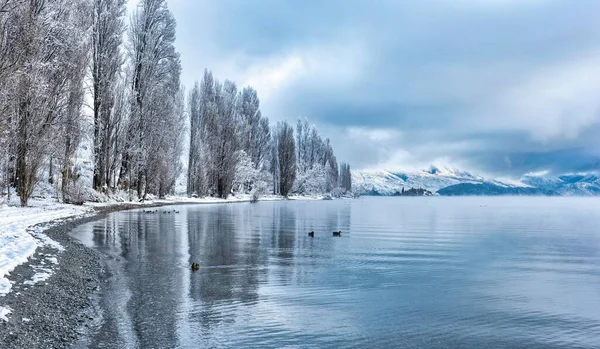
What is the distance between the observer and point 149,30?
48.8m

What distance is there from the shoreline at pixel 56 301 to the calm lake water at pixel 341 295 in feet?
1.36

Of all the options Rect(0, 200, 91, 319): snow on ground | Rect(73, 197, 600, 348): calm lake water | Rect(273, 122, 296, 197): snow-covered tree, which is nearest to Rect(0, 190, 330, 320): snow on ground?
Rect(0, 200, 91, 319): snow on ground

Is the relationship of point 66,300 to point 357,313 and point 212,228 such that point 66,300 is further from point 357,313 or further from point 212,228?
point 212,228

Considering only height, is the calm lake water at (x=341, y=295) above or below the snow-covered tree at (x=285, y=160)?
below

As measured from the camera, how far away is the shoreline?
780 cm

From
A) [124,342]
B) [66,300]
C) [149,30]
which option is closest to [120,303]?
[66,300]

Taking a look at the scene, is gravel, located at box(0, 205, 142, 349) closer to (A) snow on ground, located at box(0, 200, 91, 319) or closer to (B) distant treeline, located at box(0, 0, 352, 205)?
(A) snow on ground, located at box(0, 200, 91, 319)

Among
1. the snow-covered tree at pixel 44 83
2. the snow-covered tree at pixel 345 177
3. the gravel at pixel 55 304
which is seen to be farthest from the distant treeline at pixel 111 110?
the snow-covered tree at pixel 345 177

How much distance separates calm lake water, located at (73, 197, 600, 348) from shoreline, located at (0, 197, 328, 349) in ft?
1.36

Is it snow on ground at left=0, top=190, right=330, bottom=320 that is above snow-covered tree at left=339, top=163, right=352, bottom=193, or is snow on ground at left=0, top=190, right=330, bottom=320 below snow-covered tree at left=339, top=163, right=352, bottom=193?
below

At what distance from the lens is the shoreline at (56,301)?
307 inches

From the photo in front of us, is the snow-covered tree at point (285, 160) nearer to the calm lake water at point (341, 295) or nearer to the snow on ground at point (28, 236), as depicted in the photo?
the snow on ground at point (28, 236)

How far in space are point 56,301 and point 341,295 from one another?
21.6 ft

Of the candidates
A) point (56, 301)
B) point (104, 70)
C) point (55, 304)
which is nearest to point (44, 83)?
point (104, 70)
